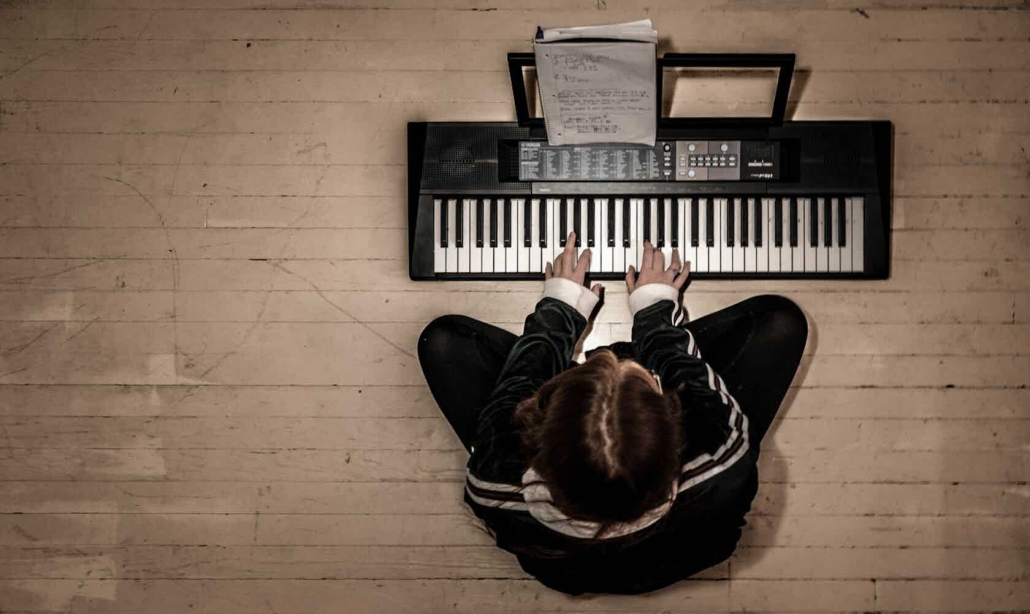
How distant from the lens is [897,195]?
6.84 ft

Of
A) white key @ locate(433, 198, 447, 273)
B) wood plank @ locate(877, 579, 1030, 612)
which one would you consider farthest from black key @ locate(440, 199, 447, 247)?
wood plank @ locate(877, 579, 1030, 612)

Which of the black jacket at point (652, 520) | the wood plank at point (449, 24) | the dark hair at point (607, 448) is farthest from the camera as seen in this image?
the wood plank at point (449, 24)

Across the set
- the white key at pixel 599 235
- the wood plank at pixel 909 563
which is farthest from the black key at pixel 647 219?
the wood plank at pixel 909 563

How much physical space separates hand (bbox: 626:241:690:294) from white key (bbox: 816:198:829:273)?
1.17ft

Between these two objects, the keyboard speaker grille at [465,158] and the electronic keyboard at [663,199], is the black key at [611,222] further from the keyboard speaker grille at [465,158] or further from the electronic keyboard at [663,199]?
the keyboard speaker grille at [465,158]

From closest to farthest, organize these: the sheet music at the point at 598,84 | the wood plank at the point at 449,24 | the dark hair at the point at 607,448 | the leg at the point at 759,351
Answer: the dark hair at the point at 607,448
the sheet music at the point at 598,84
the leg at the point at 759,351
the wood plank at the point at 449,24

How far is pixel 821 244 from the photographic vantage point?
199 cm

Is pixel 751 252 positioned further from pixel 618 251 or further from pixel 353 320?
pixel 353 320

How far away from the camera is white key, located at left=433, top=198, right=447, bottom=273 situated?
78.3 inches

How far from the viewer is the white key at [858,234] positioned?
6.48ft

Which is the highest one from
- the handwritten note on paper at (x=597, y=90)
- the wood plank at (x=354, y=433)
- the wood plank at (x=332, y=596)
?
the handwritten note on paper at (x=597, y=90)

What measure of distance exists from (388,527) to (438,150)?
1.09 metres

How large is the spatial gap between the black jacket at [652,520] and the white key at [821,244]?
1.42 feet

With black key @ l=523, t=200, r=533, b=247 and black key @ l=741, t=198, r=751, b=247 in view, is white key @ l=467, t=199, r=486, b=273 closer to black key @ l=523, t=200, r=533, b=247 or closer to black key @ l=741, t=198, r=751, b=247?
black key @ l=523, t=200, r=533, b=247
